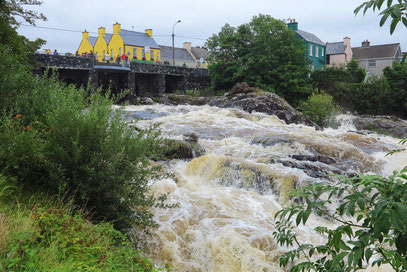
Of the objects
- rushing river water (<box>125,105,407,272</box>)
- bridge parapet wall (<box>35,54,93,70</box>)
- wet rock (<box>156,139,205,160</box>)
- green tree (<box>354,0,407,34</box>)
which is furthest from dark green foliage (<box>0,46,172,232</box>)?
bridge parapet wall (<box>35,54,93,70</box>)

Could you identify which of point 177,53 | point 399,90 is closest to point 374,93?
point 399,90

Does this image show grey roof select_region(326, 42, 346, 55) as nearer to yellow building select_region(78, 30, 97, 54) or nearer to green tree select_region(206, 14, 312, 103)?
green tree select_region(206, 14, 312, 103)

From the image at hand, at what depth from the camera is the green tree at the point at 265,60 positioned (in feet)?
109

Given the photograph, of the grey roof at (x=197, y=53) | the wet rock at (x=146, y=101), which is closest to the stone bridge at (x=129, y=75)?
the wet rock at (x=146, y=101)

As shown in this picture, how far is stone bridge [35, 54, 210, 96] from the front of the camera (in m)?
28.8

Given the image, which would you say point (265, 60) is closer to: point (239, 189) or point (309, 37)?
point (309, 37)

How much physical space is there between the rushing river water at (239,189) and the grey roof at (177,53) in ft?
157

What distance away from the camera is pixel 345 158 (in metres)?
12.1

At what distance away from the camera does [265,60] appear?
32.9 meters

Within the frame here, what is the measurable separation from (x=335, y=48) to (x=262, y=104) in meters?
38.6

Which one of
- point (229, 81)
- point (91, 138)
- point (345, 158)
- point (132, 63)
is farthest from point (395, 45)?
point (91, 138)

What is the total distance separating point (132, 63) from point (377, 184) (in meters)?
32.6

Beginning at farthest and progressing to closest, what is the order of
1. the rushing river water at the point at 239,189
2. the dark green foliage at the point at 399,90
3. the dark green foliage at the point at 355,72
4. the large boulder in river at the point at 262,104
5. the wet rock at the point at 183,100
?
the dark green foliage at the point at 355,72 < the dark green foliage at the point at 399,90 < the wet rock at the point at 183,100 < the large boulder in river at the point at 262,104 < the rushing river water at the point at 239,189

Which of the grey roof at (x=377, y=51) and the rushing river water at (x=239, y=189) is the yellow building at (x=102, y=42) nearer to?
the grey roof at (x=377, y=51)
